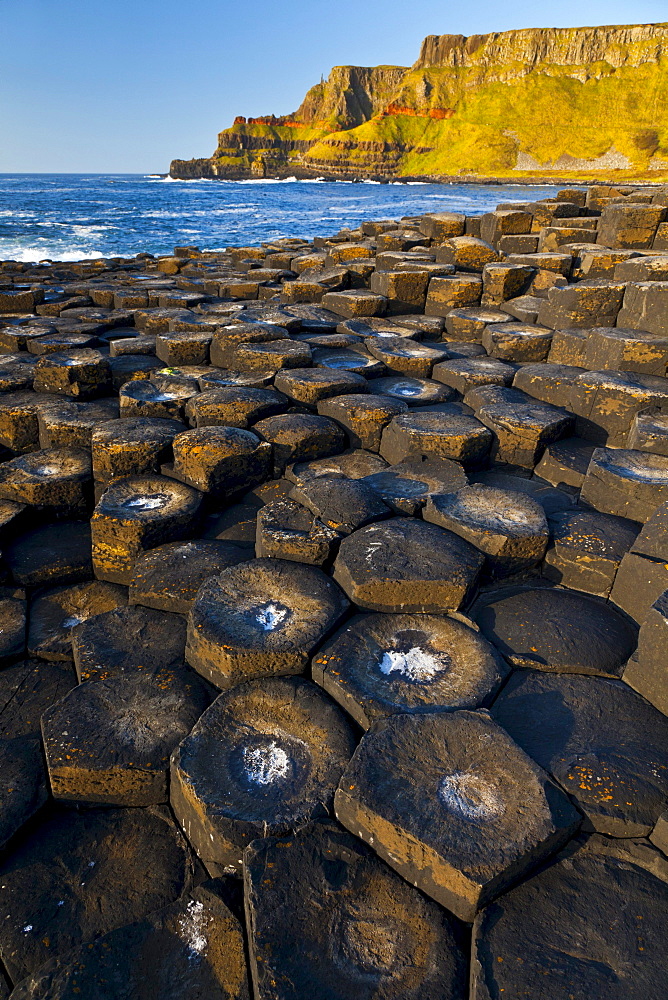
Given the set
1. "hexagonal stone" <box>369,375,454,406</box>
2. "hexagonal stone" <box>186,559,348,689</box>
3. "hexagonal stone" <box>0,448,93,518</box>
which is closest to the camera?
"hexagonal stone" <box>186,559,348,689</box>

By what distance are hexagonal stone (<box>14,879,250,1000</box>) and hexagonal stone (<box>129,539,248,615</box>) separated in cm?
122

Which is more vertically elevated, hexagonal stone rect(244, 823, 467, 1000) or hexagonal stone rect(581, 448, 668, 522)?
hexagonal stone rect(581, 448, 668, 522)

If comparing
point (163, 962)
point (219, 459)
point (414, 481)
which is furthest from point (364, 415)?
point (163, 962)

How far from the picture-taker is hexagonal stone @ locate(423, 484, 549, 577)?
2469mm

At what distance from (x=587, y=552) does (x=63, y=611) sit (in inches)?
98.4

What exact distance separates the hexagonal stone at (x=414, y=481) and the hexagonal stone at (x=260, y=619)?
A: 2.10 feet

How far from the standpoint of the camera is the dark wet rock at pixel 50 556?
9.70 ft

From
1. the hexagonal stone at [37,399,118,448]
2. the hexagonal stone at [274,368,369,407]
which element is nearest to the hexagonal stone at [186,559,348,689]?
the hexagonal stone at [274,368,369,407]

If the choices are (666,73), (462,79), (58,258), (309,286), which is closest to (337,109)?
(462,79)

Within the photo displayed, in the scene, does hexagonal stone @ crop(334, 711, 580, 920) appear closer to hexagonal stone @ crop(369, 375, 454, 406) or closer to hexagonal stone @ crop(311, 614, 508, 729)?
hexagonal stone @ crop(311, 614, 508, 729)

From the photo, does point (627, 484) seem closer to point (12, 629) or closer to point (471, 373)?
point (471, 373)

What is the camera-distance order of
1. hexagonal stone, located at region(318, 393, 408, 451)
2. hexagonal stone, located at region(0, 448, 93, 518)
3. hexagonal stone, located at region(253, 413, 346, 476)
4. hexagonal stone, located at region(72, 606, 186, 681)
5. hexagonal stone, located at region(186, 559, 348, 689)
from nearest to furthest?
hexagonal stone, located at region(186, 559, 348, 689)
hexagonal stone, located at region(72, 606, 186, 681)
hexagonal stone, located at region(0, 448, 93, 518)
hexagonal stone, located at region(253, 413, 346, 476)
hexagonal stone, located at region(318, 393, 408, 451)

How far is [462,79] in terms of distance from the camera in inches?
4710

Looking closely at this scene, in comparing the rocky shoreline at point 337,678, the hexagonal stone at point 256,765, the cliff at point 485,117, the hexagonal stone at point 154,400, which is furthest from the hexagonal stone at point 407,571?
the cliff at point 485,117
